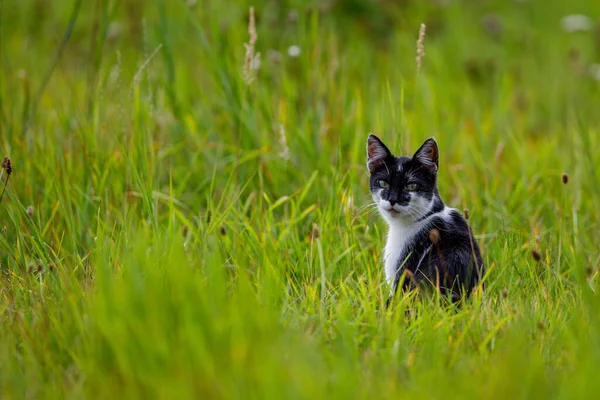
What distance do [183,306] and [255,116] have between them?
2.85m

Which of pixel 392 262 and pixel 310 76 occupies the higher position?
pixel 310 76

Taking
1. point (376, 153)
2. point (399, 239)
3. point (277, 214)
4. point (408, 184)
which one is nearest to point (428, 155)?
point (408, 184)

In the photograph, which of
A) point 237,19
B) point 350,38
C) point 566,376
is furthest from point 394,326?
point 350,38

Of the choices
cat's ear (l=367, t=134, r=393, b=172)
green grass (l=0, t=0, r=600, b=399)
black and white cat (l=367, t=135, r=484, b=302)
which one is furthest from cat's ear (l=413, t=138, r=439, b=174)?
green grass (l=0, t=0, r=600, b=399)

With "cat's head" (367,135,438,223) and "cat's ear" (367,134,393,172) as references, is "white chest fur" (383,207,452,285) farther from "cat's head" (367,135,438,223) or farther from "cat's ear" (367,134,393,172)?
"cat's ear" (367,134,393,172)

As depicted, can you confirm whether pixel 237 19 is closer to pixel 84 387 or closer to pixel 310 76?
pixel 310 76

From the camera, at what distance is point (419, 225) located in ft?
13.3

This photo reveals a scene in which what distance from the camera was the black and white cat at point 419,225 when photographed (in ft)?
12.5

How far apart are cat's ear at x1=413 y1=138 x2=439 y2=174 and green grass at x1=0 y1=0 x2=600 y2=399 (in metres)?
0.36

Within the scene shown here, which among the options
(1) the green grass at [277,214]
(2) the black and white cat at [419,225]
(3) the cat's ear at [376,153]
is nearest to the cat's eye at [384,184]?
(2) the black and white cat at [419,225]

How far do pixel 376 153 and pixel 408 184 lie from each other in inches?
10.1

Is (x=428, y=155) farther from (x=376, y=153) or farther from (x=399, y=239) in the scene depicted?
(x=399, y=239)

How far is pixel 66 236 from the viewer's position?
4344 mm

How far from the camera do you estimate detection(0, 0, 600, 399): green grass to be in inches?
107
